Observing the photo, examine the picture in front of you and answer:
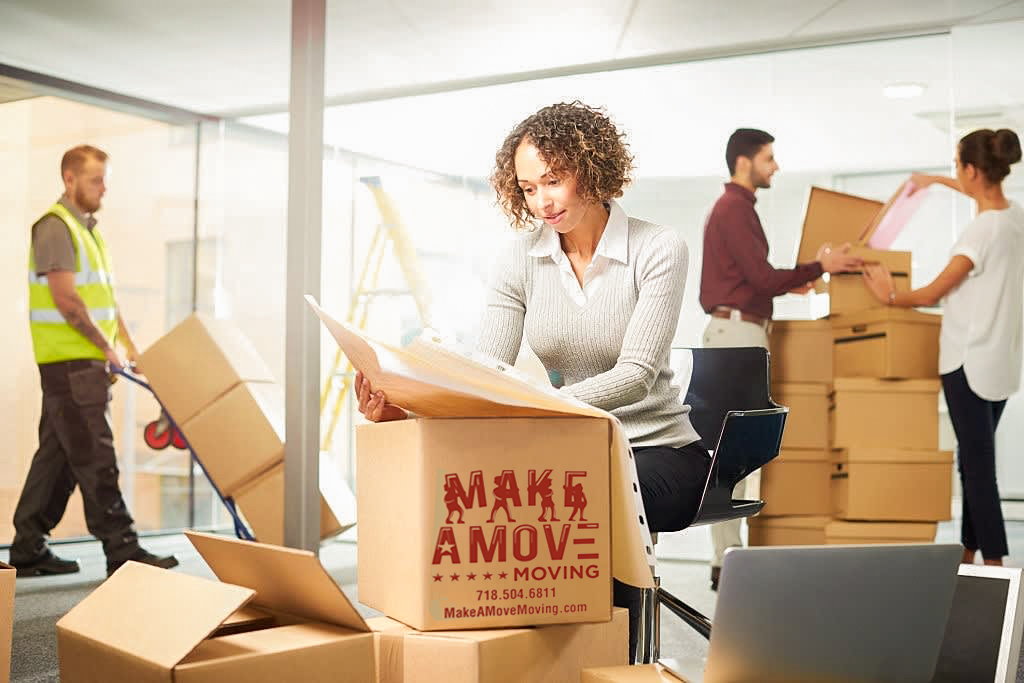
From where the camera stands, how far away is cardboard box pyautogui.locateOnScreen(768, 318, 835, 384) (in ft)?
12.2

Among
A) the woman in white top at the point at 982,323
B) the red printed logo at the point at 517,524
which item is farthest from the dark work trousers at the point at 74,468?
the woman in white top at the point at 982,323

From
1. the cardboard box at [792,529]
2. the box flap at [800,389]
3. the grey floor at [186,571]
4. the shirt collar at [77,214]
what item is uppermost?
the shirt collar at [77,214]

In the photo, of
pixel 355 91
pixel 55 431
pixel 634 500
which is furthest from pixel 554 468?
pixel 355 91

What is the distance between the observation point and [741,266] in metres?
3.80

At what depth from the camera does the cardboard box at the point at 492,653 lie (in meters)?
1.25

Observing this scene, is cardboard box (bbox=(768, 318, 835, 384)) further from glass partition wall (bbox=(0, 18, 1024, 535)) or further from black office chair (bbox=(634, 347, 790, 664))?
black office chair (bbox=(634, 347, 790, 664))

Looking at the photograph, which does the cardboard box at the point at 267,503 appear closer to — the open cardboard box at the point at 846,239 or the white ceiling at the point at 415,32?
the white ceiling at the point at 415,32

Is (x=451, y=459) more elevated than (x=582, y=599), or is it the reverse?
(x=451, y=459)

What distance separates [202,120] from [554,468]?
169 inches

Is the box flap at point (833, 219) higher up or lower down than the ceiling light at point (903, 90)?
lower down

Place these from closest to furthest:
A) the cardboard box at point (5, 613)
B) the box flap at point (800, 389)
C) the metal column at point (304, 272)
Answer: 1. the cardboard box at point (5, 613)
2. the metal column at point (304, 272)
3. the box flap at point (800, 389)

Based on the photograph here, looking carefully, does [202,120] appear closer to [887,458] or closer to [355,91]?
[355,91]

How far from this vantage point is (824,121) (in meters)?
4.00

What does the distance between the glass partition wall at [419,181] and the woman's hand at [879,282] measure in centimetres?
19
